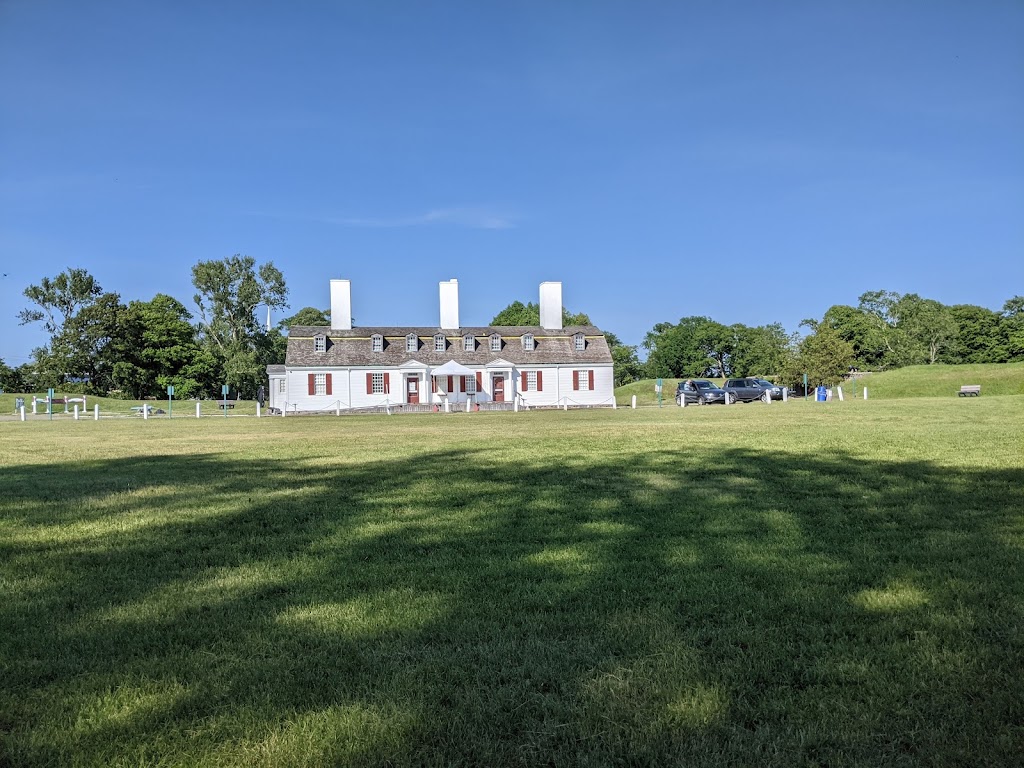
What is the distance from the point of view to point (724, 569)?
489cm

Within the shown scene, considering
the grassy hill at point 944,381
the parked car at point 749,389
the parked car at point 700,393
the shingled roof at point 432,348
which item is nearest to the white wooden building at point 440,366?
the shingled roof at point 432,348

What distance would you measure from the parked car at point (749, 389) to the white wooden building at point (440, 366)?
8.15 metres

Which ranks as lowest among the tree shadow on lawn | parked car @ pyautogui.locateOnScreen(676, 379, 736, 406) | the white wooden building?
the tree shadow on lawn

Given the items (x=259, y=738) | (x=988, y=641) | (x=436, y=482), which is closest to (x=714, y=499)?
(x=436, y=482)

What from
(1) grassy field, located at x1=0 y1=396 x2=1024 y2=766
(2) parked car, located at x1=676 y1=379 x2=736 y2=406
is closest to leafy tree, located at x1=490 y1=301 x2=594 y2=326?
(2) parked car, located at x1=676 y1=379 x2=736 y2=406

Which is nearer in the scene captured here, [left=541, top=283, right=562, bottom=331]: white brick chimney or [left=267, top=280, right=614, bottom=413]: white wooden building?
[left=267, top=280, right=614, bottom=413]: white wooden building

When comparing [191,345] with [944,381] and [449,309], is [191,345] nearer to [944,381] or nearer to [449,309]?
[449,309]

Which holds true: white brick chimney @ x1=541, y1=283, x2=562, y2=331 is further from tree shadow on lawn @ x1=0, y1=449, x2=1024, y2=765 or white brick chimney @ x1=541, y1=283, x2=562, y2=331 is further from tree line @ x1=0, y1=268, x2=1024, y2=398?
tree shadow on lawn @ x1=0, y1=449, x2=1024, y2=765

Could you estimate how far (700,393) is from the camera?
4534 centimetres

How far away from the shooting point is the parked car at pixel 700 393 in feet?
146

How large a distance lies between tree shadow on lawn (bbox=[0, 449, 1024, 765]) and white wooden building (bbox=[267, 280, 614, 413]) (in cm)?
3931

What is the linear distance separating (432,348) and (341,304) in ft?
23.1

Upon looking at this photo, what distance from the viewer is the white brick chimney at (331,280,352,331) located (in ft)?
165

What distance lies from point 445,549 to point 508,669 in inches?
96.7
